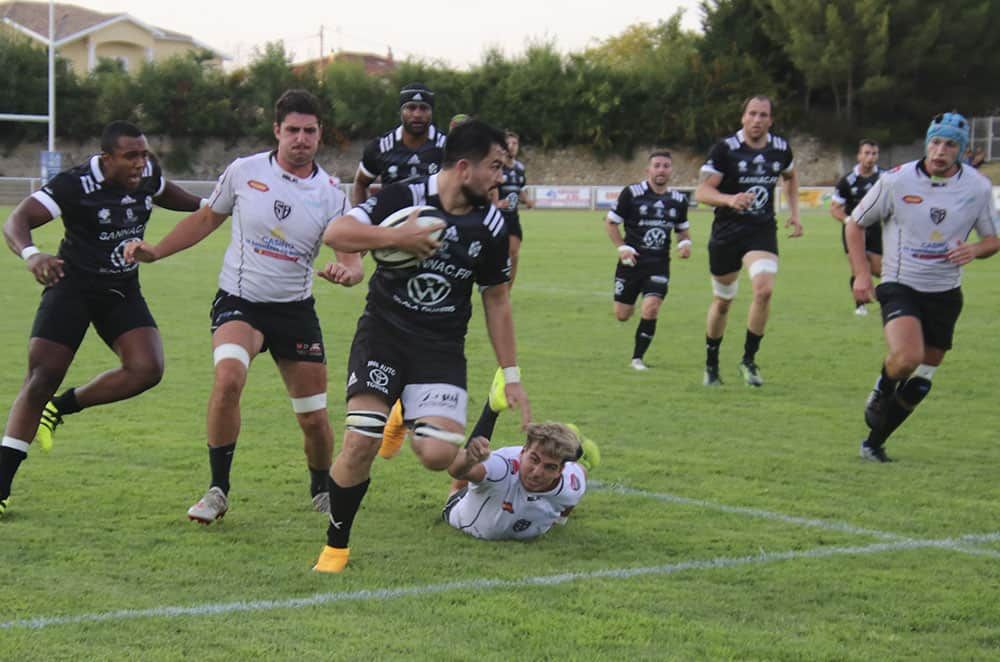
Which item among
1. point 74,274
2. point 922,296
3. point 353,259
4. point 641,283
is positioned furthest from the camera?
point 641,283

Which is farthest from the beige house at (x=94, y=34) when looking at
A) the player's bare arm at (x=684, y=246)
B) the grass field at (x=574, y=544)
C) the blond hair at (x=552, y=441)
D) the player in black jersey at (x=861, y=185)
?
the blond hair at (x=552, y=441)

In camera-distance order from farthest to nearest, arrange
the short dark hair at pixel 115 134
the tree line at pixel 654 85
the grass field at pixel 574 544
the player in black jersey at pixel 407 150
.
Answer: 1. the tree line at pixel 654 85
2. the player in black jersey at pixel 407 150
3. the short dark hair at pixel 115 134
4. the grass field at pixel 574 544

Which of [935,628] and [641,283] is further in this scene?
[641,283]

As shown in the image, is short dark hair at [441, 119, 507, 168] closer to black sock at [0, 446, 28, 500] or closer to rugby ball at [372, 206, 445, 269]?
rugby ball at [372, 206, 445, 269]

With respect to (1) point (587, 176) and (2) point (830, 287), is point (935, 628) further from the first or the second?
(1) point (587, 176)

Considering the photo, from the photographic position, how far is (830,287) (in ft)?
71.4

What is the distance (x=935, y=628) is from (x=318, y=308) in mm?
13417

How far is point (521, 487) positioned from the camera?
6613mm

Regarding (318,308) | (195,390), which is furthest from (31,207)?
(318,308)

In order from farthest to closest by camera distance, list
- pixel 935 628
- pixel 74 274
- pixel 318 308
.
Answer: pixel 318 308, pixel 74 274, pixel 935 628

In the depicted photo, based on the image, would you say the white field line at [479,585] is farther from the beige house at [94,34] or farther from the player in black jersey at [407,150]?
the beige house at [94,34]

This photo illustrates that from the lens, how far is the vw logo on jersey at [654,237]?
14.0m

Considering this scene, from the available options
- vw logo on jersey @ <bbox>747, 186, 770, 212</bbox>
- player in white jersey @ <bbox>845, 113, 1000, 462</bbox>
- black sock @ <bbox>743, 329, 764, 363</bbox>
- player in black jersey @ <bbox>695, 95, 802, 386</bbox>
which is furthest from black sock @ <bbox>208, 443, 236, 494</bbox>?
vw logo on jersey @ <bbox>747, 186, 770, 212</bbox>

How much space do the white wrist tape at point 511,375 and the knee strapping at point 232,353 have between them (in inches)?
52.1
